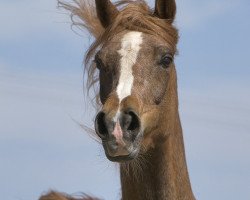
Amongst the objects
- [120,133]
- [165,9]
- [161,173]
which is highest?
[165,9]

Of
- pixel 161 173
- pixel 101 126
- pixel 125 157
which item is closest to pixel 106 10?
pixel 161 173

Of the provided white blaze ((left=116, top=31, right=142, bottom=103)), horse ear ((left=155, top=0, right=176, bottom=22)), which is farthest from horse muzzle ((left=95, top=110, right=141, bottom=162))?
horse ear ((left=155, top=0, right=176, bottom=22))

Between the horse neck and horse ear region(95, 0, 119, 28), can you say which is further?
horse ear region(95, 0, 119, 28)

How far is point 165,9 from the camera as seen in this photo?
810cm

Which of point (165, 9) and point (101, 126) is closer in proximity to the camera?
point (101, 126)

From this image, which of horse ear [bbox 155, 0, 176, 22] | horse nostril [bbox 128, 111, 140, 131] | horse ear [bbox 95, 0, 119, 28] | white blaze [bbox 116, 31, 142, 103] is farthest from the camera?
horse ear [bbox 95, 0, 119, 28]

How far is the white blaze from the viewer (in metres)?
6.99

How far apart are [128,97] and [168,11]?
62.1 inches

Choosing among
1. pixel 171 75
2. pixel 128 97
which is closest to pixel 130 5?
pixel 171 75

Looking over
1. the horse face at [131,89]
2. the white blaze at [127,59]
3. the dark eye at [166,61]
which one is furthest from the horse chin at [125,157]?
the dark eye at [166,61]

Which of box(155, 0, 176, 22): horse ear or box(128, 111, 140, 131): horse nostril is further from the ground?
box(155, 0, 176, 22): horse ear

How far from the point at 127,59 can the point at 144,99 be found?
1.38 feet

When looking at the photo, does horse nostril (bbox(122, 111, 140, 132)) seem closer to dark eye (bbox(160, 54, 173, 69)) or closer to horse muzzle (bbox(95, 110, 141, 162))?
horse muzzle (bbox(95, 110, 141, 162))

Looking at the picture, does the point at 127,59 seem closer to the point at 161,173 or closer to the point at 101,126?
the point at 101,126
